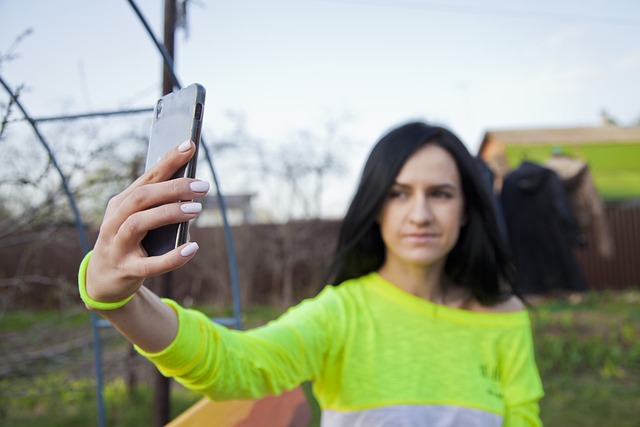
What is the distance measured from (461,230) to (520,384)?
1.45ft

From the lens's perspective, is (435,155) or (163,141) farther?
(435,155)

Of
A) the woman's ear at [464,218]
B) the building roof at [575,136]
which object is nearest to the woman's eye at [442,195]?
the woman's ear at [464,218]

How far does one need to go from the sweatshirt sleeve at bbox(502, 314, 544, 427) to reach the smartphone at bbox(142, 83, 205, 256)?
1034 mm

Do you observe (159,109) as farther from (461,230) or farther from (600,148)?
(600,148)

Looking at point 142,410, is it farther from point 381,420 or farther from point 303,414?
point 381,420

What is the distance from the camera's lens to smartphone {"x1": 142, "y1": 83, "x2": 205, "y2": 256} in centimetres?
61

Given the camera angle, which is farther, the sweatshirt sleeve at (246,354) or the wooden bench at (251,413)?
the wooden bench at (251,413)

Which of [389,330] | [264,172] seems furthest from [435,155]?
[264,172]

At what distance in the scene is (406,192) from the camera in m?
1.33

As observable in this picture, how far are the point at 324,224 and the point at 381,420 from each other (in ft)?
22.7

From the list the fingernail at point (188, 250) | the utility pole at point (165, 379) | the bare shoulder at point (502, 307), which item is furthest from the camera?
the utility pole at point (165, 379)

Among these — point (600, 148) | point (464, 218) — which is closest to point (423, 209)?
point (464, 218)

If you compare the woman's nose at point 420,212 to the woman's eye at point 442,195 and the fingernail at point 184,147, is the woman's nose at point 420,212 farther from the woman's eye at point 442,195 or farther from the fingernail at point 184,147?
the fingernail at point 184,147

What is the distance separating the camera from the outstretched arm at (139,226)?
59cm
